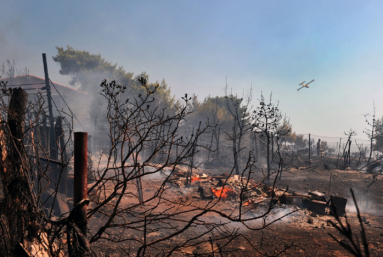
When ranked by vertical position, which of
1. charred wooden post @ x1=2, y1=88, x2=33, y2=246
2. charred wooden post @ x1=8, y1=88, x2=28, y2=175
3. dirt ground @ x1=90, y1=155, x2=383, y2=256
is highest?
charred wooden post @ x1=8, y1=88, x2=28, y2=175

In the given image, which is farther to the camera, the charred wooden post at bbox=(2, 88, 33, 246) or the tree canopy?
the tree canopy

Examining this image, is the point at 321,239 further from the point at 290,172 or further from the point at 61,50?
the point at 61,50

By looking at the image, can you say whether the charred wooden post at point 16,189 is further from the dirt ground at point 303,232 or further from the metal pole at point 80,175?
the dirt ground at point 303,232

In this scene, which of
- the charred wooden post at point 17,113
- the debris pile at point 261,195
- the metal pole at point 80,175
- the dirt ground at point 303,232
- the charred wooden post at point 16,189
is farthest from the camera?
the debris pile at point 261,195

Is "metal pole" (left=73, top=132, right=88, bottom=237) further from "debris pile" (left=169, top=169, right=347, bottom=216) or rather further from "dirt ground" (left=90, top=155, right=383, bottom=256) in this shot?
"debris pile" (left=169, top=169, right=347, bottom=216)

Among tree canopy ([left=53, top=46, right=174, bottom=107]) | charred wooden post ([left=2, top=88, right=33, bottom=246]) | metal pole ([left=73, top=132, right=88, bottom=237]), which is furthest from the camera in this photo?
tree canopy ([left=53, top=46, right=174, bottom=107])

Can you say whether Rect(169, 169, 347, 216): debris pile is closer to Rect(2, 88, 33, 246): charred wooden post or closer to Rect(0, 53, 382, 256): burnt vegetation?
Rect(0, 53, 382, 256): burnt vegetation

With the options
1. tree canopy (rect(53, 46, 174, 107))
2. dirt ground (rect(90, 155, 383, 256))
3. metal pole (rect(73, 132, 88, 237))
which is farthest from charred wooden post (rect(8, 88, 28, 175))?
tree canopy (rect(53, 46, 174, 107))

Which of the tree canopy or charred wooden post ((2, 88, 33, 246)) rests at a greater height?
the tree canopy

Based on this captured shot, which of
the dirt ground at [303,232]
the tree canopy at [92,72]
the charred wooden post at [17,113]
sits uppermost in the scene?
the tree canopy at [92,72]

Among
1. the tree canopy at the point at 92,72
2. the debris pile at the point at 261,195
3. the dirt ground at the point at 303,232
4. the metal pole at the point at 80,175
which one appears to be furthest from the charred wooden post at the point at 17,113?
the tree canopy at the point at 92,72

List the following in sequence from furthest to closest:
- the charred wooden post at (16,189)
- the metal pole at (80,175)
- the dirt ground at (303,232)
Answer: the dirt ground at (303,232) → the charred wooden post at (16,189) → the metal pole at (80,175)

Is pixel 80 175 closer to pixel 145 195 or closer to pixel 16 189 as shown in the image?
pixel 16 189

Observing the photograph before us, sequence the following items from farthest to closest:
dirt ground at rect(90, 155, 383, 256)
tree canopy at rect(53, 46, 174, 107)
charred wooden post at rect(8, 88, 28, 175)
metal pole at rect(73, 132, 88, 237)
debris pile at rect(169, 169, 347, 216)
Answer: tree canopy at rect(53, 46, 174, 107), debris pile at rect(169, 169, 347, 216), dirt ground at rect(90, 155, 383, 256), charred wooden post at rect(8, 88, 28, 175), metal pole at rect(73, 132, 88, 237)
